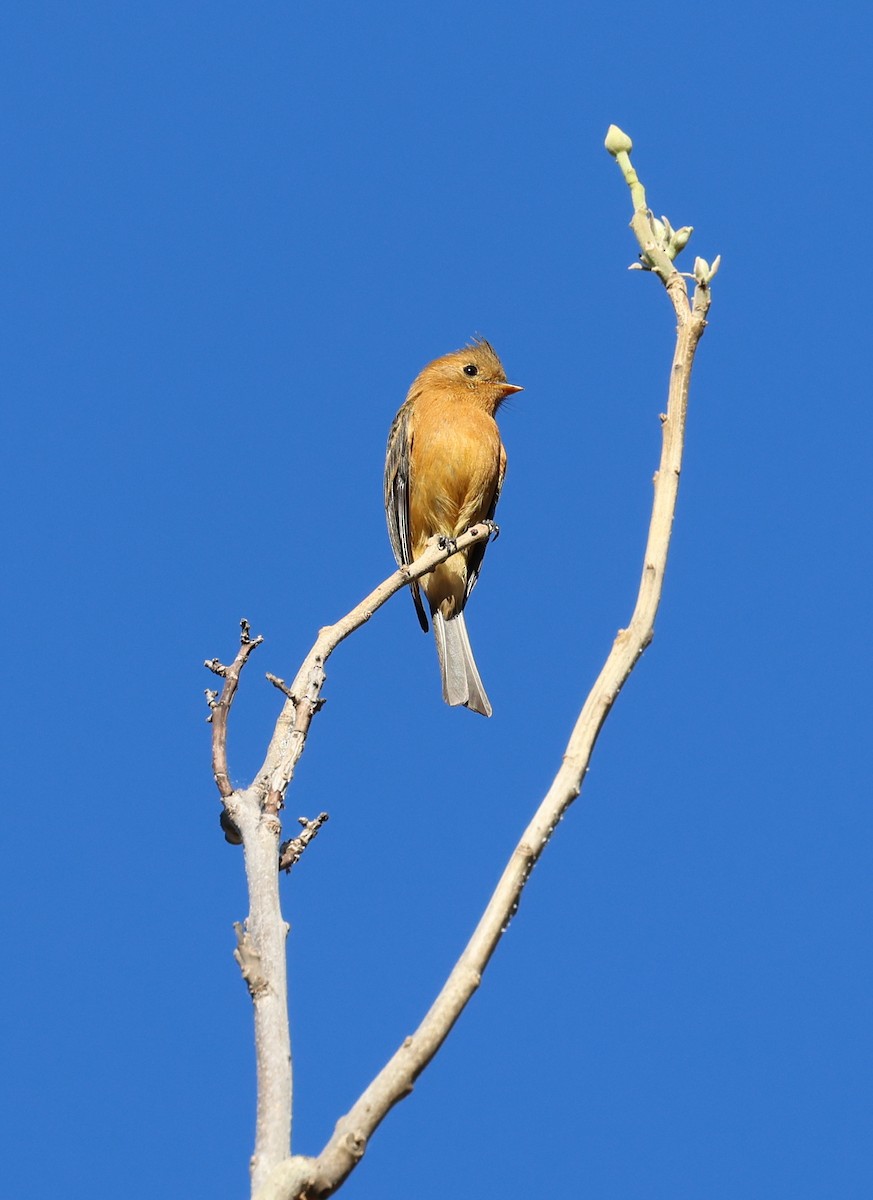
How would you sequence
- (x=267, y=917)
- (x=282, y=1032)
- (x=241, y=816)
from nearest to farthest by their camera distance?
1. (x=282, y=1032)
2. (x=267, y=917)
3. (x=241, y=816)

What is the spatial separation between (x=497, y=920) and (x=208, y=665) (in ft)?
5.69

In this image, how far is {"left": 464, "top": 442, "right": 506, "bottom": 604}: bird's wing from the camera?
9.58 metres

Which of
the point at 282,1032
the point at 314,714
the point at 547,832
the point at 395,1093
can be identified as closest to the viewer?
the point at 395,1093

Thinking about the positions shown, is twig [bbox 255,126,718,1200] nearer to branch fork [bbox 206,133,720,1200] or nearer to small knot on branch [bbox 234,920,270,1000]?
branch fork [bbox 206,133,720,1200]

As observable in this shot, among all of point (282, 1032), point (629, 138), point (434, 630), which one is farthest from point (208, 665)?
point (434, 630)

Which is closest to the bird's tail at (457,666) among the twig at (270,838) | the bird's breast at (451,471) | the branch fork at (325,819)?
the bird's breast at (451,471)

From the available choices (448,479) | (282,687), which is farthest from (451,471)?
(282,687)

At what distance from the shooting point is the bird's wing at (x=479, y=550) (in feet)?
31.4

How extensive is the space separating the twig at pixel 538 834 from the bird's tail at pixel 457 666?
189 inches

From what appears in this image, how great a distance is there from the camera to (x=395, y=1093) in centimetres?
303

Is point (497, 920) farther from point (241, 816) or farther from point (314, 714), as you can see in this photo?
point (314, 714)

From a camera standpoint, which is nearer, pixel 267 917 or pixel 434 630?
pixel 267 917

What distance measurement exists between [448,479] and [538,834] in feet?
20.4

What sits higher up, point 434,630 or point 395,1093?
point 434,630
